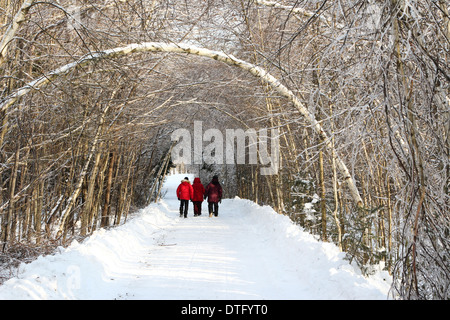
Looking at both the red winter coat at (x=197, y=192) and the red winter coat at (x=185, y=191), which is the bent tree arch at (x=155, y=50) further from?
the red winter coat at (x=197, y=192)

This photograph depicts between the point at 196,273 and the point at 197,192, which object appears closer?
the point at 196,273

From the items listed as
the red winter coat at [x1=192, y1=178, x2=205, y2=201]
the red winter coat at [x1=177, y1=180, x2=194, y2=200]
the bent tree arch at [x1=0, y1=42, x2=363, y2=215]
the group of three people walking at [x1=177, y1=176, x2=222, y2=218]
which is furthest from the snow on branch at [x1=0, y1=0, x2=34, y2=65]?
the red winter coat at [x1=192, y1=178, x2=205, y2=201]

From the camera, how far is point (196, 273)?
582 centimetres

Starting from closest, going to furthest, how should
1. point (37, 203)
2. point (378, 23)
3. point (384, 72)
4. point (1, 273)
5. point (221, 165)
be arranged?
point (384, 72) < point (378, 23) < point (1, 273) < point (37, 203) < point (221, 165)

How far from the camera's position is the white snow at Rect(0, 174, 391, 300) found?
14.7 ft

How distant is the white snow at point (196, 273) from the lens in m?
4.48

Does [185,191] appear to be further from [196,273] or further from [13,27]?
[13,27]

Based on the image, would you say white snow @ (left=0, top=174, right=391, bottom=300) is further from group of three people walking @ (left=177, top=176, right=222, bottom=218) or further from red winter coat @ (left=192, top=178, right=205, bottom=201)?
red winter coat @ (left=192, top=178, right=205, bottom=201)

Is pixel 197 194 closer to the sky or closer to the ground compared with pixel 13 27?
closer to the ground

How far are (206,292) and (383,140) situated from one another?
291cm

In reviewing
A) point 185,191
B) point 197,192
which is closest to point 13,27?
point 185,191

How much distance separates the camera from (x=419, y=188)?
261 centimetres

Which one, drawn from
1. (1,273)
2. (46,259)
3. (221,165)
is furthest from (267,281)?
(221,165)

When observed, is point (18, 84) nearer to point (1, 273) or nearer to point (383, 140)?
point (1, 273)
